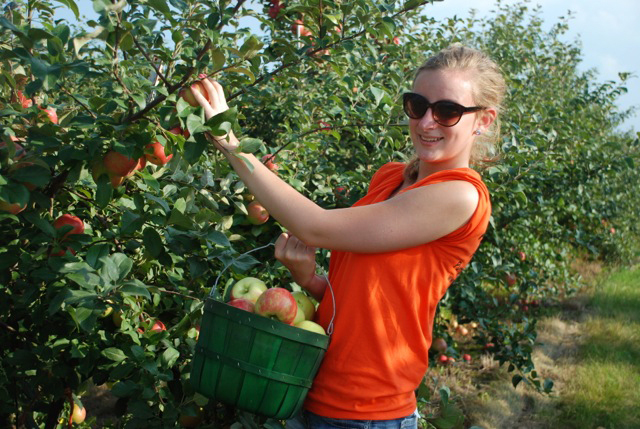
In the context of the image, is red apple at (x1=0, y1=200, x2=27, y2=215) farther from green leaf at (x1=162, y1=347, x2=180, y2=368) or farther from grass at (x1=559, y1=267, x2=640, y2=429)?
grass at (x1=559, y1=267, x2=640, y2=429)

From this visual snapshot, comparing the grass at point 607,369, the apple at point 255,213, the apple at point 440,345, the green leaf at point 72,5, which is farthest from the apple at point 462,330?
the green leaf at point 72,5

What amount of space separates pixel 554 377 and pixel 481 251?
1.31 m

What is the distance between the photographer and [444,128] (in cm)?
147

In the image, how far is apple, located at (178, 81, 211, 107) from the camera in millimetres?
1365

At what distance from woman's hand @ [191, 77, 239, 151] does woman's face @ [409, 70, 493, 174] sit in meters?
0.42

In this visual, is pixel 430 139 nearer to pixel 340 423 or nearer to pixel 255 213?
pixel 340 423

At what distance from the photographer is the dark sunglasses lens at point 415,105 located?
1.48 meters

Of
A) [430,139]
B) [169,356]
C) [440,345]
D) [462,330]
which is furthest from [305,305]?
[462,330]

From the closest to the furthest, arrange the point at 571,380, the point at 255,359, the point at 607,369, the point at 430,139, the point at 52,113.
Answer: the point at 255,359 → the point at 430,139 → the point at 52,113 → the point at 571,380 → the point at 607,369

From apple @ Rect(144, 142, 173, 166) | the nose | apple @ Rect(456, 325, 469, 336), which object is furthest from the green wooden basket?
apple @ Rect(456, 325, 469, 336)

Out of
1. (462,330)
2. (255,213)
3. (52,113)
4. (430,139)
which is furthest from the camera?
(462,330)

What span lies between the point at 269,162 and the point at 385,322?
100cm

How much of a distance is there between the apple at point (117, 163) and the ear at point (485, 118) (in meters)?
0.79

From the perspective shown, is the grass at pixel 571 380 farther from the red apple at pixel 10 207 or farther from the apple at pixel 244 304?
the red apple at pixel 10 207
